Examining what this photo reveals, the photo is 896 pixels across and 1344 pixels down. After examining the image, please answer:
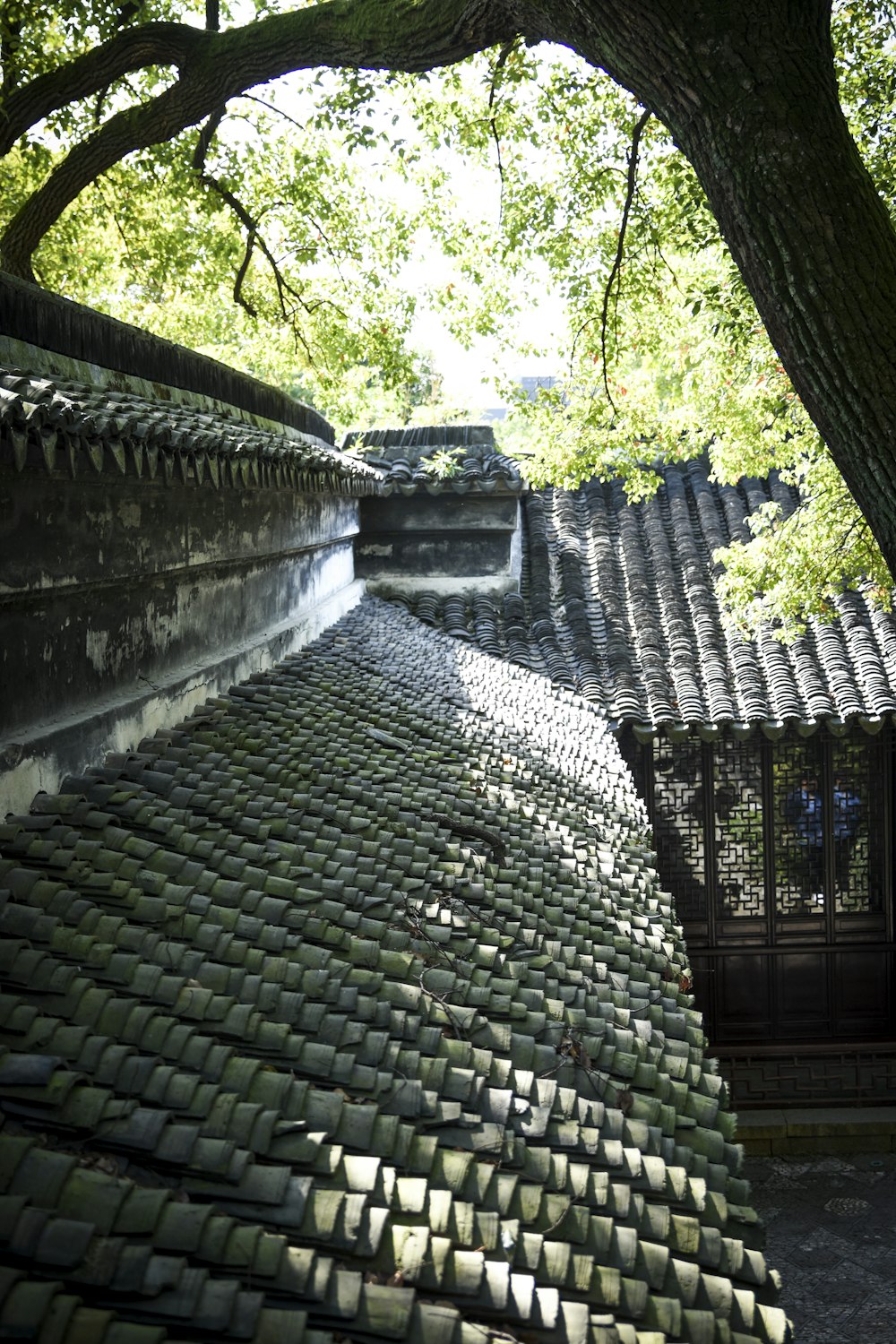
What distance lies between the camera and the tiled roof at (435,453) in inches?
436

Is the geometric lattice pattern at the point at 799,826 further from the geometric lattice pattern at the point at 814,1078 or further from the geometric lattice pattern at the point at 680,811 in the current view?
the geometric lattice pattern at the point at 814,1078

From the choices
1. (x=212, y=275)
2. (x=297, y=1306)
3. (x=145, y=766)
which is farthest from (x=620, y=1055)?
(x=212, y=275)

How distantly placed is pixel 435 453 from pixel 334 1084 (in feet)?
29.0

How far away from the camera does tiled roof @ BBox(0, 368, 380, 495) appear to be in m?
3.16

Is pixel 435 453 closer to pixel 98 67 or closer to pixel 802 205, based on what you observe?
pixel 98 67

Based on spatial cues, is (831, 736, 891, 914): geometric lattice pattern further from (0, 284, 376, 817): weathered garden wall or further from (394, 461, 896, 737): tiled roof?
(0, 284, 376, 817): weathered garden wall

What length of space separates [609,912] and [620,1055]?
1341 millimetres

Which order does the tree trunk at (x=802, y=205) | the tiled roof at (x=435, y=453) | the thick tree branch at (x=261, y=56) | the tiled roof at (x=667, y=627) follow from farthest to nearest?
the tiled roof at (x=435, y=453) → the tiled roof at (x=667, y=627) → the thick tree branch at (x=261, y=56) → the tree trunk at (x=802, y=205)

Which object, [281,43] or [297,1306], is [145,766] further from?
[281,43]

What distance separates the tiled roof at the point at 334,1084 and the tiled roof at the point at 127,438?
112cm

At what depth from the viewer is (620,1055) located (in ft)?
11.1

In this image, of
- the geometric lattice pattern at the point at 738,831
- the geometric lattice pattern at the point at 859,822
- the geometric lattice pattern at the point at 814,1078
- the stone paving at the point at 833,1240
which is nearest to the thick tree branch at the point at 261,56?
the geometric lattice pattern at the point at 738,831

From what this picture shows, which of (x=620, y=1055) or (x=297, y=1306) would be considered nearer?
(x=297, y=1306)

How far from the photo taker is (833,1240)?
8.38 metres
